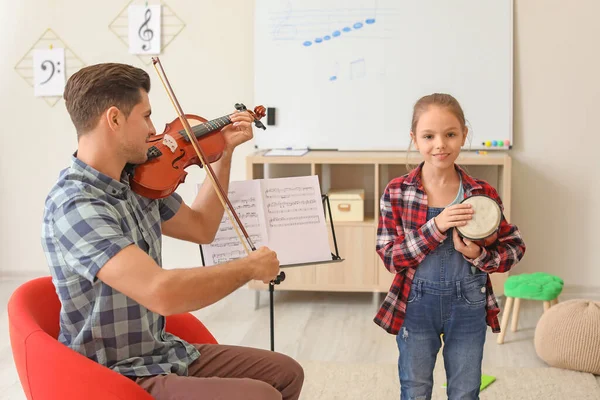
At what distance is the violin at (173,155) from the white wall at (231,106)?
2.13m

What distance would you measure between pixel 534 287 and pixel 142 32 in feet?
8.27

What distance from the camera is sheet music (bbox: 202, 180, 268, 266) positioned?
2.56m

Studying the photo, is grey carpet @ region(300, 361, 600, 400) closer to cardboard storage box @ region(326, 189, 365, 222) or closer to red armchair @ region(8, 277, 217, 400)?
cardboard storage box @ region(326, 189, 365, 222)

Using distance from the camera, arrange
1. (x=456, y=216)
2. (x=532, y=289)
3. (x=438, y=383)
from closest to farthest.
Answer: (x=456, y=216) → (x=438, y=383) → (x=532, y=289)

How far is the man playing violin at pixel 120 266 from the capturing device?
5.43 feet

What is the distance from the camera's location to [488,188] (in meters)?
2.13

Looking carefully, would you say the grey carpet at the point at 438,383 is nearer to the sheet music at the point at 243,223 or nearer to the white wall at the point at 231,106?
the sheet music at the point at 243,223

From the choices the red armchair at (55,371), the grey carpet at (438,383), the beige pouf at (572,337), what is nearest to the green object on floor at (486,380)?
the grey carpet at (438,383)

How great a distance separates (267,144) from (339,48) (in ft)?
2.14


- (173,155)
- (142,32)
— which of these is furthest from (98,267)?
(142,32)

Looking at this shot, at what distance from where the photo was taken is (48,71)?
178 inches

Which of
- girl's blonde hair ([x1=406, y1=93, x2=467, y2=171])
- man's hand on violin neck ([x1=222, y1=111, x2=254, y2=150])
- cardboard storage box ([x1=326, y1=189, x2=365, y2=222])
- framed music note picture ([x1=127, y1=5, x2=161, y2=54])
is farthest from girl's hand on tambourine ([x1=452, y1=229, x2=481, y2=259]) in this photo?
framed music note picture ([x1=127, y1=5, x2=161, y2=54])

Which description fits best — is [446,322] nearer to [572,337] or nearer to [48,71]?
[572,337]

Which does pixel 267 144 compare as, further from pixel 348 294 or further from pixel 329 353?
pixel 329 353
